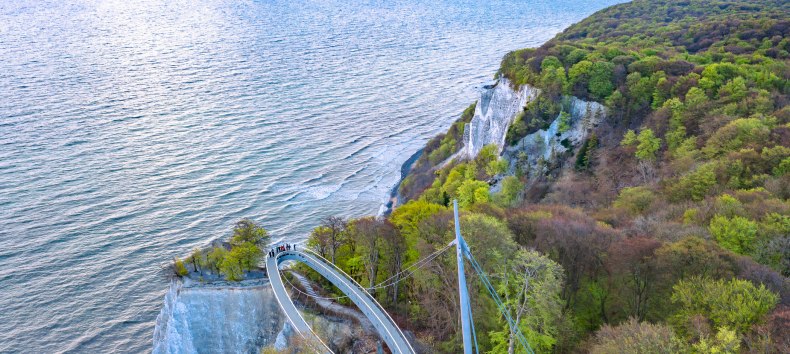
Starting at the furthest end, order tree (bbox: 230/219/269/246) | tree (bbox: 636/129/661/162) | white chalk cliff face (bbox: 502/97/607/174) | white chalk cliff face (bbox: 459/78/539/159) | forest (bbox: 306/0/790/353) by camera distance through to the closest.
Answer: white chalk cliff face (bbox: 459/78/539/159), white chalk cliff face (bbox: 502/97/607/174), tree (bbox: 636/129/661/162), tree (bbox: 230/219/269/246), forest (bbox: 306/0/790/353)

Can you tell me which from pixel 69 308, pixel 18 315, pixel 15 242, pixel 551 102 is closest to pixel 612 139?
pixel 551 102

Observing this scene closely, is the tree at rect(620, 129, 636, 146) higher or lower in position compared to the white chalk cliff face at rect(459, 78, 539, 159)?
lower

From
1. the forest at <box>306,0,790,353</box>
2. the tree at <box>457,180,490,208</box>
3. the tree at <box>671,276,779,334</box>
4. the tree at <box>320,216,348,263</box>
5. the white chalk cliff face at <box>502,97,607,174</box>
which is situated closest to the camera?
the tree at <box>671,276,779,334</box>

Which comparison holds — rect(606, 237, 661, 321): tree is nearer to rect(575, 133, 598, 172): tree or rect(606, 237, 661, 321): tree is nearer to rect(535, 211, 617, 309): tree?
rect(535, 211, 617, 309): tree

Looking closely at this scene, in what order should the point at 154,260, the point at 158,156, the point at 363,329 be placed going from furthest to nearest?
Answer: 1. the point at 158,156
2. the point at 154,260
3. the point at 363,329

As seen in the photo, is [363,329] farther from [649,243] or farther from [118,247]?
[118,247]

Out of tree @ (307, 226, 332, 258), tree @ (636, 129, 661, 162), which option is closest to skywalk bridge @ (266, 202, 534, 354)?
tree @ (307, 226, 332, 258)

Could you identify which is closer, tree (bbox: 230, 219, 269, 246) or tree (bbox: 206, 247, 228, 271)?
tree (bbox: 230, 219, 269, 246)

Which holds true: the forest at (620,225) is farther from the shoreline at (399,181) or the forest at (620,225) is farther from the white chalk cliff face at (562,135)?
the shoreline at (399,181)
